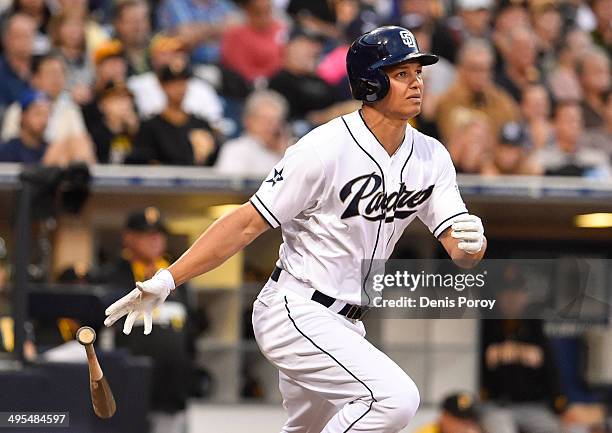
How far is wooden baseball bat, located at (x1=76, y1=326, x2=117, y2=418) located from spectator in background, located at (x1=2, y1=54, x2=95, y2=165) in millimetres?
2646

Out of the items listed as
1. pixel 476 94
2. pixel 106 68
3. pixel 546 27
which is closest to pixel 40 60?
pixel 106 68

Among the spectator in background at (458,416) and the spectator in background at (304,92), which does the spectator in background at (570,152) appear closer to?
the spectator in background at (304,92)

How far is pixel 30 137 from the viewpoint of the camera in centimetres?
734

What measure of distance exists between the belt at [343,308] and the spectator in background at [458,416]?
7.27 feet

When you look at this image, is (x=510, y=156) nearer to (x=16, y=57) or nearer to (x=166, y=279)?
(x=16, y=57)

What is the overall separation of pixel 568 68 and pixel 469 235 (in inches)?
238

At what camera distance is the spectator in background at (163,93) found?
27.4ft

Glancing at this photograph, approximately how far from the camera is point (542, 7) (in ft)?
34.2

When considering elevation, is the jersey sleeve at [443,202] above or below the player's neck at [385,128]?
below

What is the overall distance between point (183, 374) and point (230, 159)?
1.78 m

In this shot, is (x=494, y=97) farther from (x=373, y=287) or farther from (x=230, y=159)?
(x=373, y=287)

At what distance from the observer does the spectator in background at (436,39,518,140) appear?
340 inches

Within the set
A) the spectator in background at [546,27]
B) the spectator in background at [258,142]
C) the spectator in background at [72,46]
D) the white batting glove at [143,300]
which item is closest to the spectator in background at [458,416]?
the spectator in background at [258,142]

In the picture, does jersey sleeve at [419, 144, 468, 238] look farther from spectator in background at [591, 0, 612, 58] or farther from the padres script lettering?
spectator in background at [591, 0, 612, 58]
